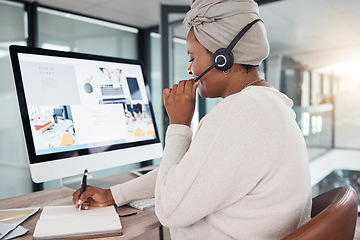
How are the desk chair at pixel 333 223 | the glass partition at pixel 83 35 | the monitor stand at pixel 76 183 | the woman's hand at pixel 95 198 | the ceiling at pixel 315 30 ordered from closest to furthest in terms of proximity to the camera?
the desk chair at pixel 333 223 < the woman's hand at pixel 95 198 < the monitor stand at pixel 76 183 < the ceiling at pixel 315 30 < the glass partition at pixel 83 35

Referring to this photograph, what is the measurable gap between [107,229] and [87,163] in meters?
0.37

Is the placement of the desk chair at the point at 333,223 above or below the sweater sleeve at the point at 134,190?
above

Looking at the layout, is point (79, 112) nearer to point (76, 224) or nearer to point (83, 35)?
point (76, 224)

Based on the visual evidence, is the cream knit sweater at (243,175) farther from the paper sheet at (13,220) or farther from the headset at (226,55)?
the paper sheet at (13,220)

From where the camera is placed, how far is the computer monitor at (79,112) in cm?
95

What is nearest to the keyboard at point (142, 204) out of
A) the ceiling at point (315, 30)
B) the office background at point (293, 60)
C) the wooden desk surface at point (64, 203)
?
the wooden desk surface at point (64, 203)

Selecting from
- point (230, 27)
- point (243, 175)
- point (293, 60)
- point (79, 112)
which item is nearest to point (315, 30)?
point (293, 60)

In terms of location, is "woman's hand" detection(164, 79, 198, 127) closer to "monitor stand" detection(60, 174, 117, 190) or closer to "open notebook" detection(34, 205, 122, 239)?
"open notebook" detection(34, 205, 122, 239)

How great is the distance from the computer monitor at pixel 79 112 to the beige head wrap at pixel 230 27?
495 millimetres

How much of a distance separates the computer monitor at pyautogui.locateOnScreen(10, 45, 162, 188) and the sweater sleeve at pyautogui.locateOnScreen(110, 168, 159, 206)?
163 mm

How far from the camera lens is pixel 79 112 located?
1.06m

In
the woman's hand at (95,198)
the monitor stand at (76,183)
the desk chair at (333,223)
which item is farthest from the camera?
the monitor stand at (76,183)

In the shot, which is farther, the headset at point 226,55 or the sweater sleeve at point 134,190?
the sweater sleeve at point 134,190

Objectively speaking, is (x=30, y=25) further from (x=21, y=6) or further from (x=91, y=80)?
(x=91, y=80)
